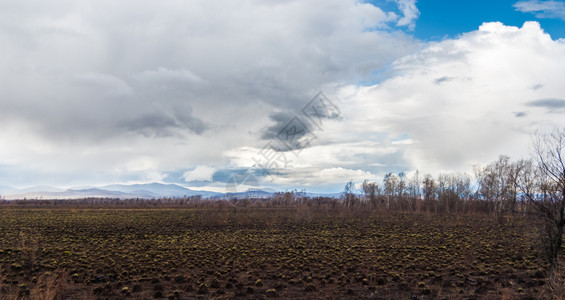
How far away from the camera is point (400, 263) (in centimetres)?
2059

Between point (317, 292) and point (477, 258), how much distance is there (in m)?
13.7

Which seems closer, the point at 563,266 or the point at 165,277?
the point at 165,277

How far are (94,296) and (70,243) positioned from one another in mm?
19485

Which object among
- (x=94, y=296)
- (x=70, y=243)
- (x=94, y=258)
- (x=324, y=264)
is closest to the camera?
(x=94, y=296)

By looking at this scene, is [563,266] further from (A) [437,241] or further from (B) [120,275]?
(B) [120,275]

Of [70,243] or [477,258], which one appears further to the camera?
[70,243]

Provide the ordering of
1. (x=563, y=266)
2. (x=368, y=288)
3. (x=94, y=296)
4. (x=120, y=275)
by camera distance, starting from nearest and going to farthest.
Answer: (x=94, y=296)
(x=368, y=288)
(x=120, y=275)
(x=563, y=266)

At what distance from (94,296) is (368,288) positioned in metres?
11.6

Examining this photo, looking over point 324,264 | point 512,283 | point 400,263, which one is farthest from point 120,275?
point 512,283

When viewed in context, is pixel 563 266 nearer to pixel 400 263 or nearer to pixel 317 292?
pixel 400 263

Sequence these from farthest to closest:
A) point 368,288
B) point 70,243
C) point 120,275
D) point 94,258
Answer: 1. point 70,243
2. point 94,258
3. point 120,275
4. point 368,288

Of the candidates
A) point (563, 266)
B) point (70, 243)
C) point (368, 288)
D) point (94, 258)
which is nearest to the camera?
point (368, 288)

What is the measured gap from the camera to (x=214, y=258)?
74.2 ft

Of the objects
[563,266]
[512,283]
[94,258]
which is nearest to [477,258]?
[563,266]
